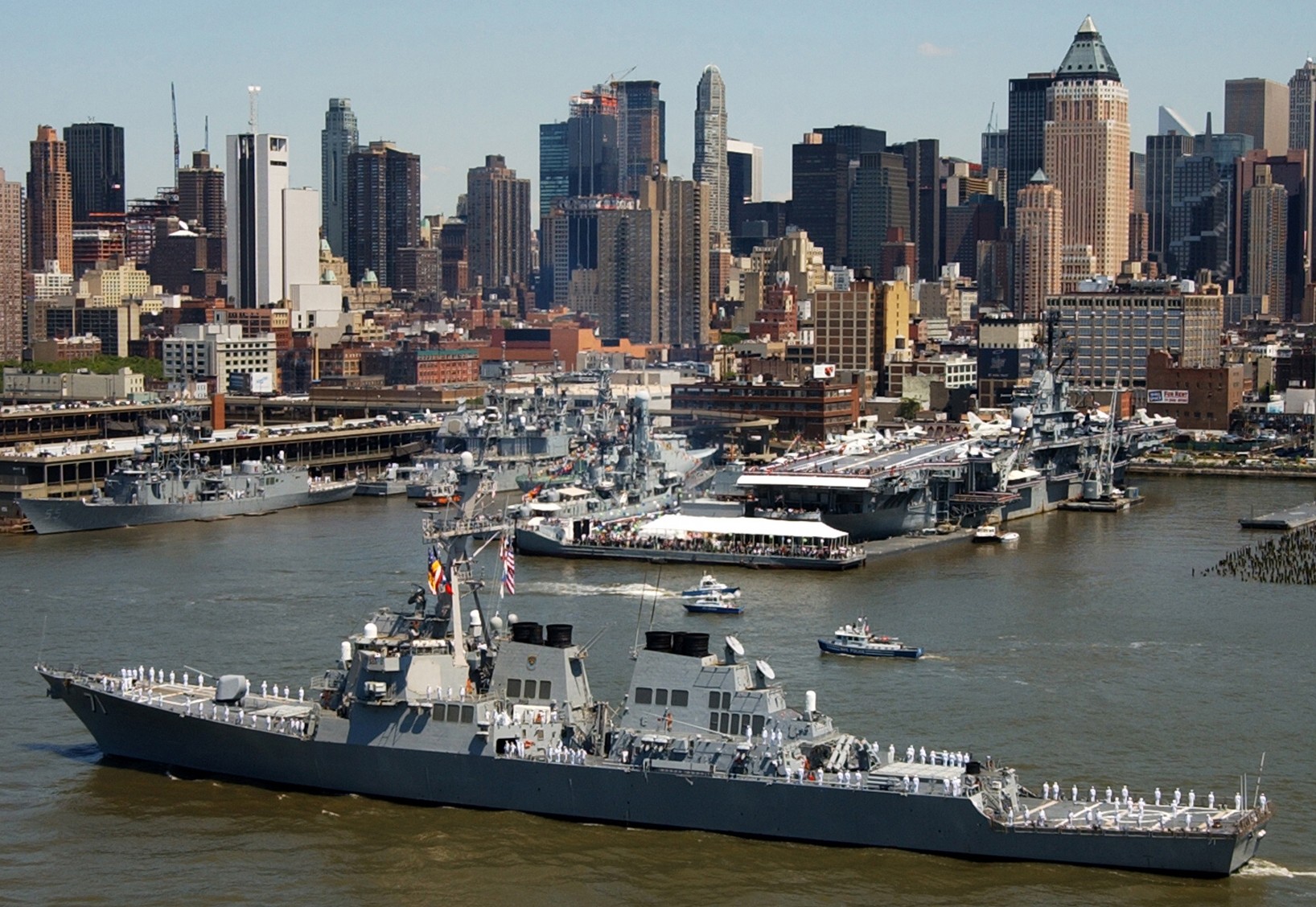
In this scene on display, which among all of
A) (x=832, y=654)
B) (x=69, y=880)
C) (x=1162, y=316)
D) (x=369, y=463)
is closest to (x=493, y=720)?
(x=69, y=880)

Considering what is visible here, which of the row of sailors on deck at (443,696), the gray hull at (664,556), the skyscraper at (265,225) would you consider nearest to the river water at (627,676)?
the gray hull at (664,556)

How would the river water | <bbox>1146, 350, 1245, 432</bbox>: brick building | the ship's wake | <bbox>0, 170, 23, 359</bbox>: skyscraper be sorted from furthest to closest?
<bbox>0, 170, 23, 359</bbox>: skyscraper, <bbox>1146, 350, 1245, 432</bbox>: brick building, the river water, the ship's wake

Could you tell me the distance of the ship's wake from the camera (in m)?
29.2

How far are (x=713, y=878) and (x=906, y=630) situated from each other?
19128mm

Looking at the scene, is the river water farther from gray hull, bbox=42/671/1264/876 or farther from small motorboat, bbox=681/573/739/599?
small motorboat, bbox=681/573/739/599

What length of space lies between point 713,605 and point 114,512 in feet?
90.9

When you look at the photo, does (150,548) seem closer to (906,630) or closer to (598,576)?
(598,576)

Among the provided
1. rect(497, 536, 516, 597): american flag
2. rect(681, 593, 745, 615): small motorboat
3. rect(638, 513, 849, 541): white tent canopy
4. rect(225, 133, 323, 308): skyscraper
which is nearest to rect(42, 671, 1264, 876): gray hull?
rect(497, 536, 516, 597): american flag

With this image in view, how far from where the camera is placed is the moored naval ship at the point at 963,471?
6662cm

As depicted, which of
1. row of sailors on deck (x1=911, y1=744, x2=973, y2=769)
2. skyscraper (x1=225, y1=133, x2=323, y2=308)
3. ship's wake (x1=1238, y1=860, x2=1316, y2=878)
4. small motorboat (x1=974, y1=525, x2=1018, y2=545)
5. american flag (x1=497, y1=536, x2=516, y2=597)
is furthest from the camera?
skyscraper (x1=225, y1=133, x2=323, y2=308)

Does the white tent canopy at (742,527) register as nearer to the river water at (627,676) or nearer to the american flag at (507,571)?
the river water at (627,676)

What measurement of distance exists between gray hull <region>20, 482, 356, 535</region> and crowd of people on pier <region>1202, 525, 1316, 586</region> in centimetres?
3522

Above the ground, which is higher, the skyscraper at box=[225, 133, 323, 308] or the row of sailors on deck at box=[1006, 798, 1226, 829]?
the skyscraper at box=[225, 133, 323, 308]

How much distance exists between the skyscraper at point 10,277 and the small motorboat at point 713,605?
122m
